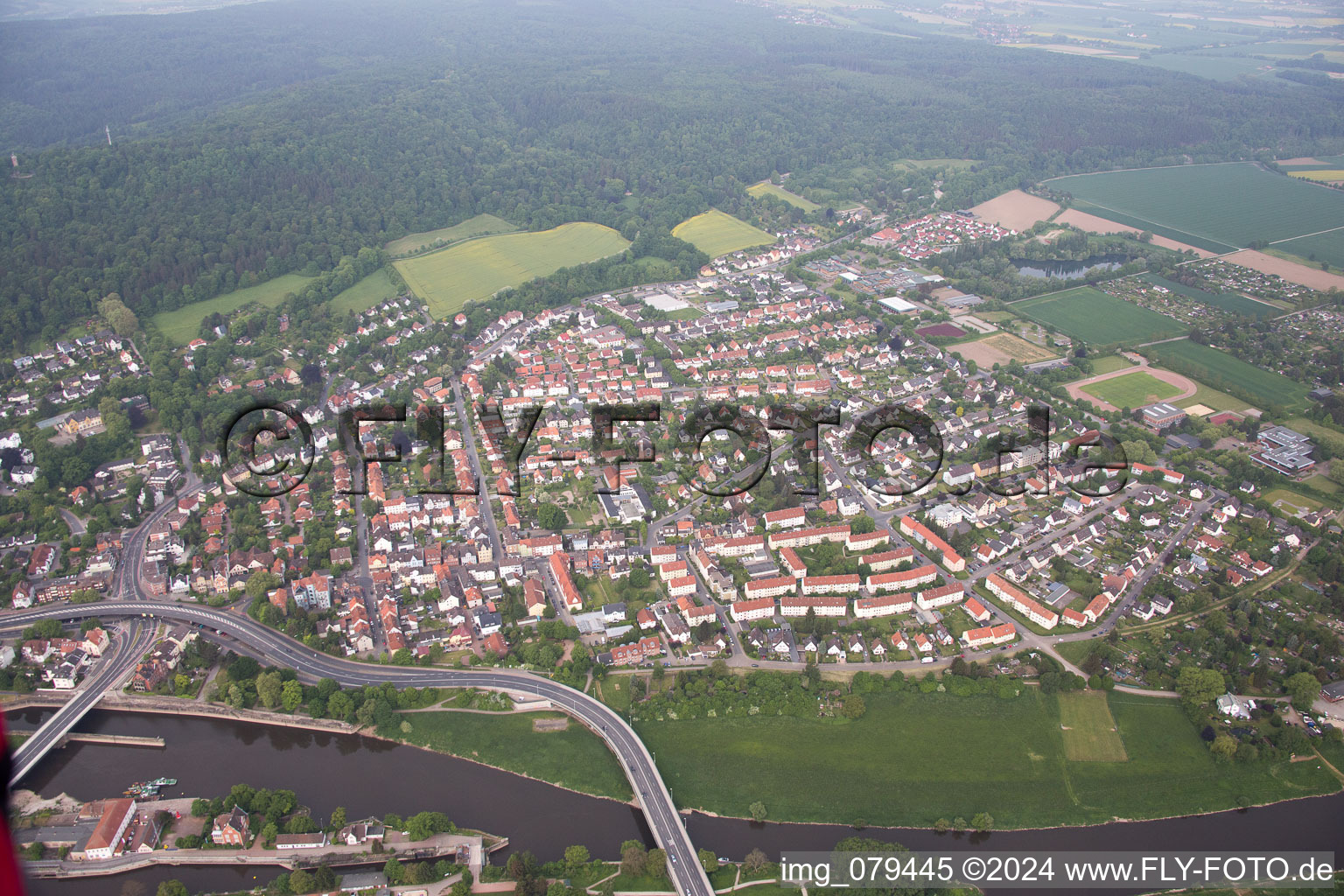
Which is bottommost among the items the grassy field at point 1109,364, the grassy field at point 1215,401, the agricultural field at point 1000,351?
the grassy field at point 1215,401

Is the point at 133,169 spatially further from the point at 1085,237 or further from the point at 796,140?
the point at 1085,237

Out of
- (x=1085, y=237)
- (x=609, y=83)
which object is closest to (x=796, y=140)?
(x=609, y=83)

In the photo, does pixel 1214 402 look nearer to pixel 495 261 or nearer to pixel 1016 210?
pixel 1016 210

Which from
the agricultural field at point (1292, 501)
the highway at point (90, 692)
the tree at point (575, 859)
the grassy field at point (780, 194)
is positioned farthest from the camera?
the grassy field at point (780, 194)

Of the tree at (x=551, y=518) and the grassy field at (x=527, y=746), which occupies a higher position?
the tree at (x=551, y=518)

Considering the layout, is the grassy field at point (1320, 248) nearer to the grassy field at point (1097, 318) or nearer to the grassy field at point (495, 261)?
the grassy field at point (1097, 318)

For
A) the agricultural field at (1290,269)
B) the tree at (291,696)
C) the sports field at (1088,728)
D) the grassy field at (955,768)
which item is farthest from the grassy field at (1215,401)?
the tree at (291,696)
